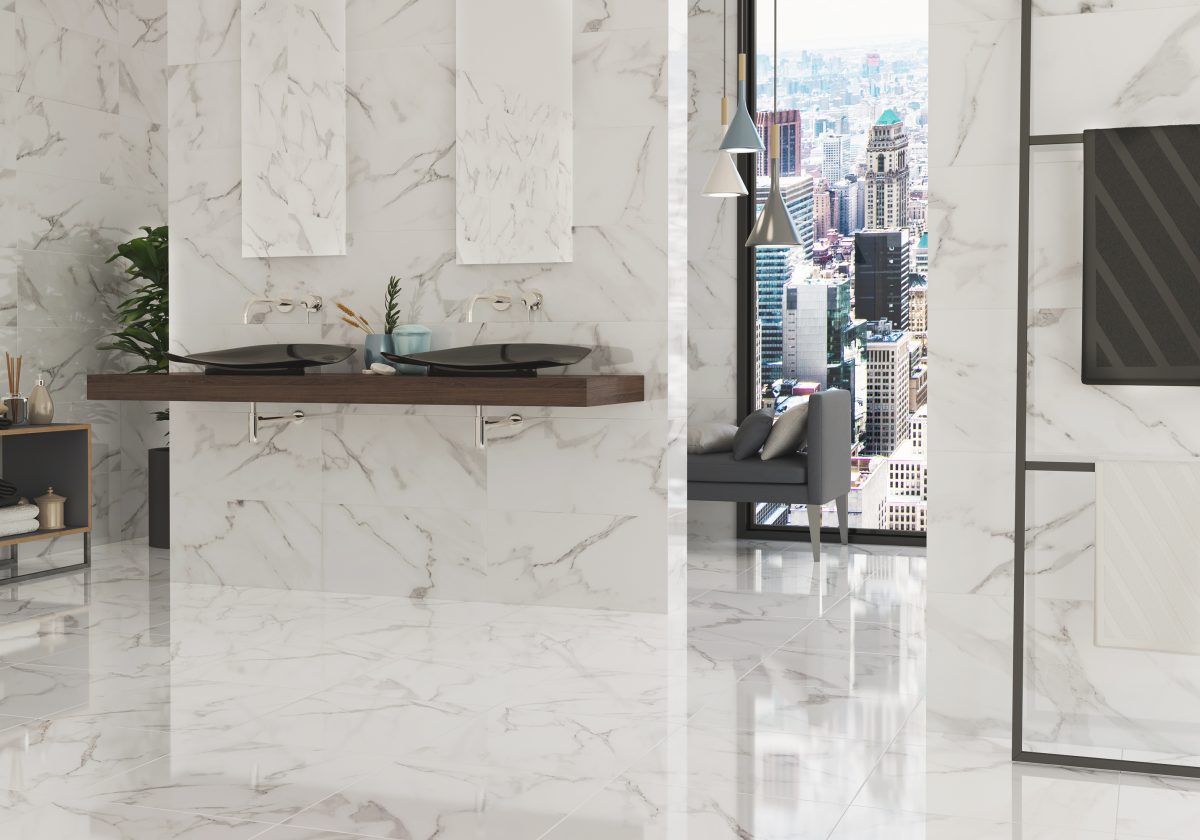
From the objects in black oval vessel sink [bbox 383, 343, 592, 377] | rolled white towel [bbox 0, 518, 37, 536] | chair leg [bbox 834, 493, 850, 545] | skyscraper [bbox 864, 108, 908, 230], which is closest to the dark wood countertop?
black oval vessel sink [bbox 383, 343, 592, 377]

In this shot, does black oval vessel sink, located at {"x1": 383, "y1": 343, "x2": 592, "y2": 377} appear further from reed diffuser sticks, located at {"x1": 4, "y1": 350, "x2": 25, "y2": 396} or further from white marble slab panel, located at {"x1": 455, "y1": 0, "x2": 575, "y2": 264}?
reed diffuser sticks, located at {"x1": 4, "y1": 350, "x2": 25, "y2": 396}

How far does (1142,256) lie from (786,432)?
3.15 m

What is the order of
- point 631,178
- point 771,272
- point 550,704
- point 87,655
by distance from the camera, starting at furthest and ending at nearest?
point 771,272
point 631,178
point 87,655
point 550,704

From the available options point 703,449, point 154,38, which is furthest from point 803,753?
point 154,38

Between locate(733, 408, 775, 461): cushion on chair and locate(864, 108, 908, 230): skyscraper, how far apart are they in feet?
4.52

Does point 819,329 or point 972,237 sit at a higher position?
point 972,237

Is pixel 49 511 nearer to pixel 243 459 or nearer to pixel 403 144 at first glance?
pixel 243 459

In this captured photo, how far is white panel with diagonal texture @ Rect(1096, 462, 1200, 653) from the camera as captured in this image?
106 inches

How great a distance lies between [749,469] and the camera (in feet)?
19.1

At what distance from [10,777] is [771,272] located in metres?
4.86

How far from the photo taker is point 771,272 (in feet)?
21.9

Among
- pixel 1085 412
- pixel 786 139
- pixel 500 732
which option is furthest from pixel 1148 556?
pixel 786 139

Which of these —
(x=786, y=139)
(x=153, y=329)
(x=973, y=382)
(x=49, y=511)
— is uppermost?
(x=786, y=139)

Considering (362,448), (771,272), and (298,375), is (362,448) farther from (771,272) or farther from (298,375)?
(771,272)
